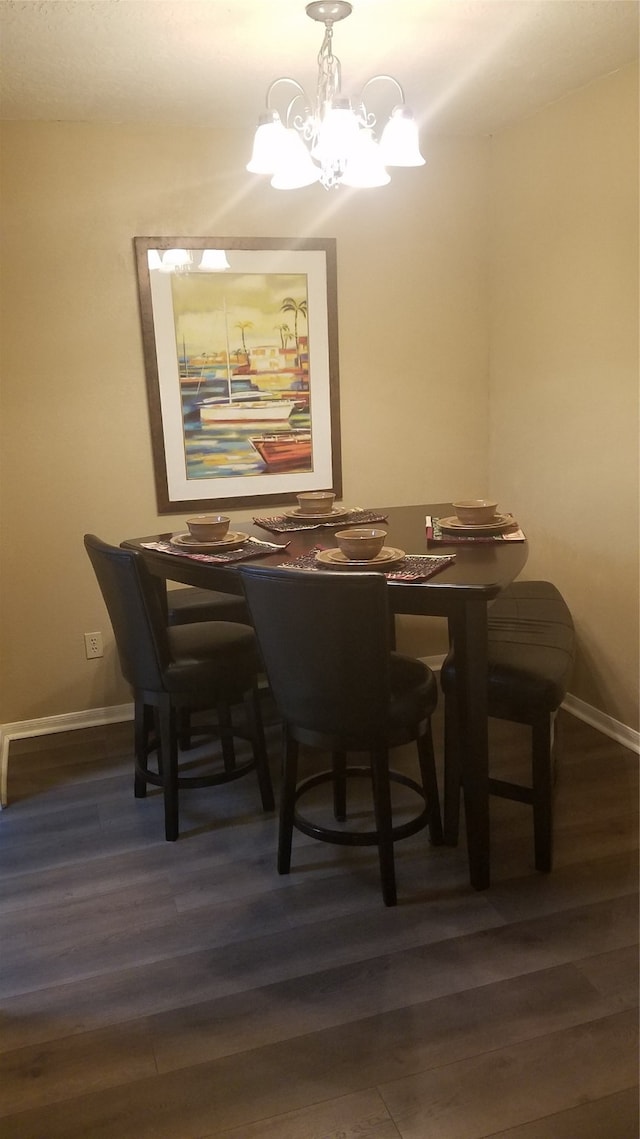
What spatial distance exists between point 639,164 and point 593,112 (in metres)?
0.36

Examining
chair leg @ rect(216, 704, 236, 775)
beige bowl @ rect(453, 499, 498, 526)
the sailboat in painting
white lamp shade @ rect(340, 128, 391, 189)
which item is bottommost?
chair leg @ rect(216, 704, 236, 775)

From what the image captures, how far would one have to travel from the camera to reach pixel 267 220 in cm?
306

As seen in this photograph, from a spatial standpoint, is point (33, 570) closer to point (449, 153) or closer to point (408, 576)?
point (408, 576)

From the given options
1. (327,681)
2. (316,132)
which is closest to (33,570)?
(327,681)

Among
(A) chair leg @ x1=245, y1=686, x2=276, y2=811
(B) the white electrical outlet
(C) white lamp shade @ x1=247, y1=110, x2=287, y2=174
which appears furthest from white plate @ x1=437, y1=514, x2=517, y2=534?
(B) the white electrical outlet

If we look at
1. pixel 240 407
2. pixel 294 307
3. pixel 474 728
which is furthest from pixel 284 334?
pixel 474 728

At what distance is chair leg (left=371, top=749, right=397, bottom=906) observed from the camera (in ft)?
6.44

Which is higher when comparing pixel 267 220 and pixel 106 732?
pixel 267 220

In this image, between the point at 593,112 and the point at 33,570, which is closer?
the point at 593,112

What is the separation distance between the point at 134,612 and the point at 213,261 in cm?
157

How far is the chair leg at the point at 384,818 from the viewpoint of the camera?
1.96 meters

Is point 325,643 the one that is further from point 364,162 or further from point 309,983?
point 364,162

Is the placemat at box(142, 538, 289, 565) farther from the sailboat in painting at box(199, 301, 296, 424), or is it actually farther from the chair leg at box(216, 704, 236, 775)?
the sailboat in painting at box(199, 301, 296, 424)

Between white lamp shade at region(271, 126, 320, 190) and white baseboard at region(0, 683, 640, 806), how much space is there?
215cm
